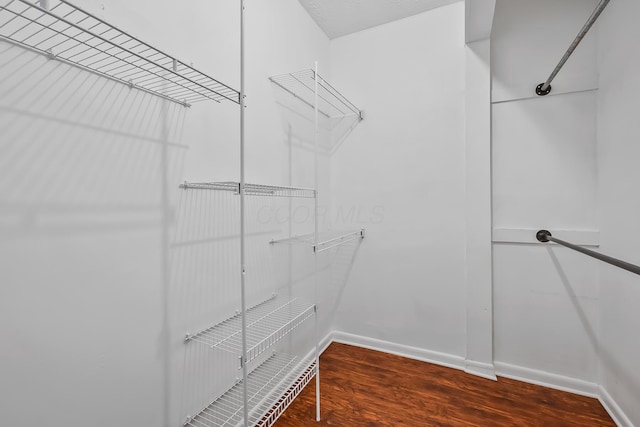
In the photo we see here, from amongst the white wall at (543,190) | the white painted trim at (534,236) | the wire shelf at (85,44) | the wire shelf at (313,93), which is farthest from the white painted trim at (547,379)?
the wire shelf at (85,44)

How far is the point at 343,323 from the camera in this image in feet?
7.47

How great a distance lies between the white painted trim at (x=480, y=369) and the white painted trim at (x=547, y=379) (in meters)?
0.07

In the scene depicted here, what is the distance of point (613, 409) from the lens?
145 centimetres

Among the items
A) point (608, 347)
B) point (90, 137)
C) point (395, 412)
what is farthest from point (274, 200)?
point (608, 347)

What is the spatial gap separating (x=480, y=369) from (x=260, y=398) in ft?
4.70

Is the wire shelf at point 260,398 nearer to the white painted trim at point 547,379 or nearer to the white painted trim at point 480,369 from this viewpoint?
the white painted trim at point 480,369

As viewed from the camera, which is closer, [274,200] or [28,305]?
[28,305]

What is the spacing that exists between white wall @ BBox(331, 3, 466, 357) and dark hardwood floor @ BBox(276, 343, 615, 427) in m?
0.27

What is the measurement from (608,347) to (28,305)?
2.54 metres

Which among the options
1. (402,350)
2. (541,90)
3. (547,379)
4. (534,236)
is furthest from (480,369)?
(541,90)

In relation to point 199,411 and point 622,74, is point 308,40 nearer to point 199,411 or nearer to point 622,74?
point 622,74

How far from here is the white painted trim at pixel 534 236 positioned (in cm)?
160

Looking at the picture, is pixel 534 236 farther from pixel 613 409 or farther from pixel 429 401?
pixel 429 401

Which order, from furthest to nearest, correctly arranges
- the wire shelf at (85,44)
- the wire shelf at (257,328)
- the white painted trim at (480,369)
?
the white painted trim at (480,369) → the wire shelf at (257,328) → the wire shelf at (85,44)
